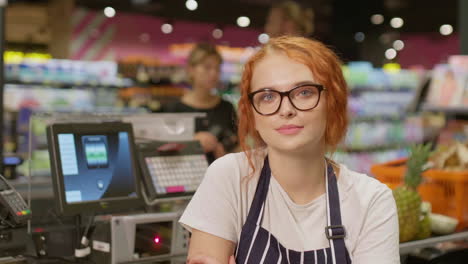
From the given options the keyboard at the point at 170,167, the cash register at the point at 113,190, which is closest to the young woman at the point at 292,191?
the cash register at the point at 113,190

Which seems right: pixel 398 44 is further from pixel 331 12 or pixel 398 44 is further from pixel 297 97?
pixel 297 97

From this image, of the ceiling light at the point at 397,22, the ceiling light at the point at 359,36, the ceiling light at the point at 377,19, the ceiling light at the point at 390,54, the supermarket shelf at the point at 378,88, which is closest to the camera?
the supermarket shelf at the point at 378,88

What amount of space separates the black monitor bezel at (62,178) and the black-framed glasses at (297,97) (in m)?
0.86

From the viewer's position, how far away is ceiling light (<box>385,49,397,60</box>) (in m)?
14.8

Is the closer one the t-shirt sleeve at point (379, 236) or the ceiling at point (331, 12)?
the t-shirt sleeve at point (379, 236)

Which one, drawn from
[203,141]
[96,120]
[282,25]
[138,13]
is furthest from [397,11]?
[96,120]

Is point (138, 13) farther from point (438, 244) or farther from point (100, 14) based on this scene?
point (438, 244)

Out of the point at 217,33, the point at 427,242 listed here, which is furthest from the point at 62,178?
the point at 217,33

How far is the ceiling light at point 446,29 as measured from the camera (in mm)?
15891

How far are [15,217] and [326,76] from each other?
123cm

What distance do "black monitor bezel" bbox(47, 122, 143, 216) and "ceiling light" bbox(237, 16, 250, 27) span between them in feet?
33.8

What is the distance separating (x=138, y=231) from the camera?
244 centimetres

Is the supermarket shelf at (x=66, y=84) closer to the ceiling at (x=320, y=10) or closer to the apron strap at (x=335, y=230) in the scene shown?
the ceiling at (x=320, y=10)

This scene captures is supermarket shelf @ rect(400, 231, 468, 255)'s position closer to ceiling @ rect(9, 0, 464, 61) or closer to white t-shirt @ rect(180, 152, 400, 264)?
white t-shirt @ rect(180, 152, 400, 264)
